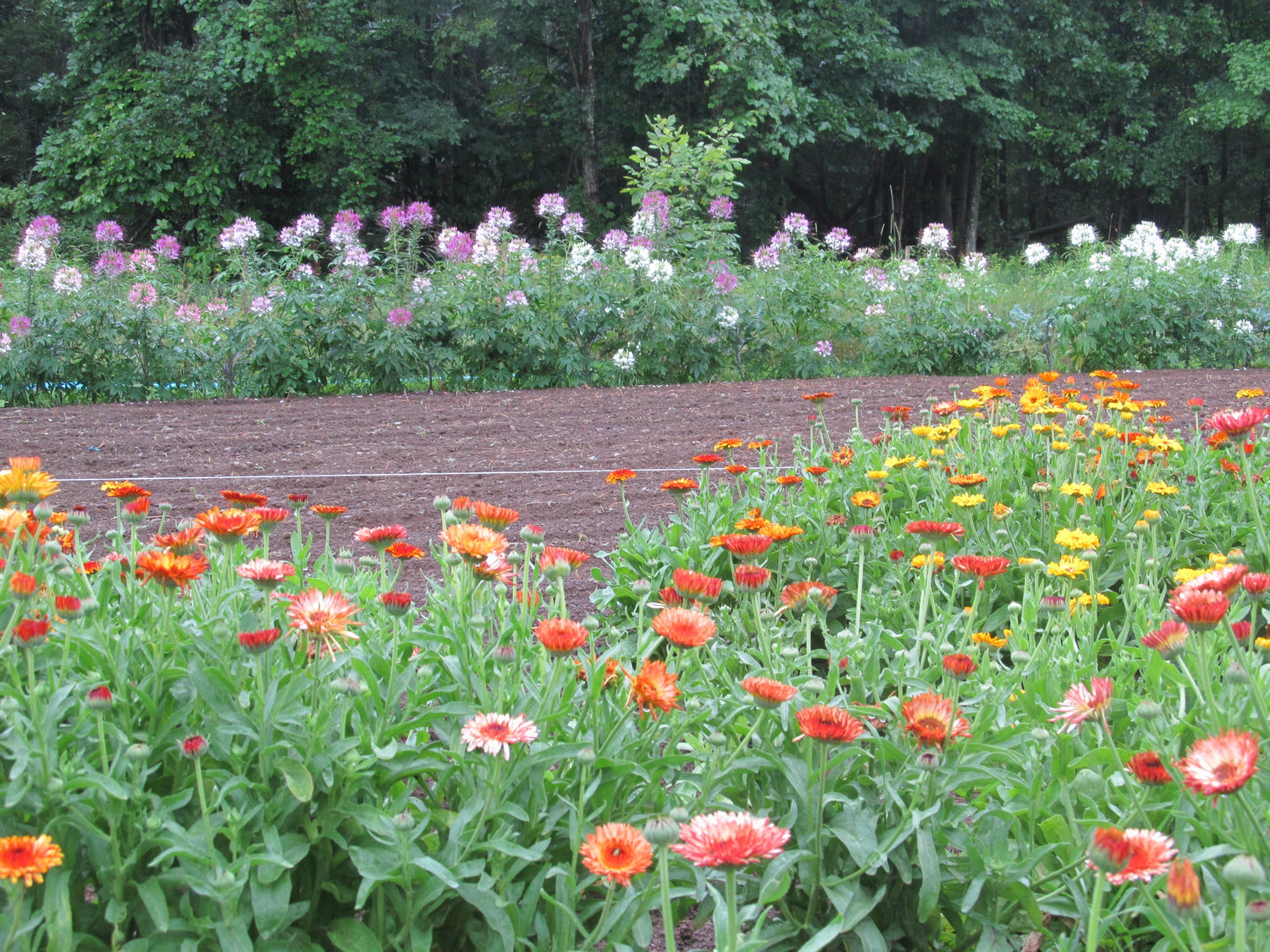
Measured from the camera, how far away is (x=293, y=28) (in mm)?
15555

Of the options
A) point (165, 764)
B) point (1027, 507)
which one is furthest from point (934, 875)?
point (1027, 507)

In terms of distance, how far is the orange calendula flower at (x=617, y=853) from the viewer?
960 millimetres

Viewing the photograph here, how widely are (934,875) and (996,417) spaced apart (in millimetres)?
2649

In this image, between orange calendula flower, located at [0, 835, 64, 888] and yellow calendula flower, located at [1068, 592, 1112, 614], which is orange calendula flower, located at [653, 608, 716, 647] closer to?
orange calendula flower, located at [0, 835, 64, 888]

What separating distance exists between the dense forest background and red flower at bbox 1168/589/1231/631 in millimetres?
15476

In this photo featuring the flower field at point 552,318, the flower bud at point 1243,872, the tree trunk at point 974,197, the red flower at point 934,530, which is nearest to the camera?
the flower bud at point 1243,872

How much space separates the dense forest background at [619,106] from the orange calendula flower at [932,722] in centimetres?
1532

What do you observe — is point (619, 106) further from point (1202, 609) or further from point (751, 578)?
point (1202, 609)

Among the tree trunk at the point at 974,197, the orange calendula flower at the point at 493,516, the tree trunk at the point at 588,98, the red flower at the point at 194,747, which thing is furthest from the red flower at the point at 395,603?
the tree trunk at the point at 974,197

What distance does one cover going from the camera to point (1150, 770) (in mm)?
1180

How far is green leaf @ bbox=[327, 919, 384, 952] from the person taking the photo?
1222 mm

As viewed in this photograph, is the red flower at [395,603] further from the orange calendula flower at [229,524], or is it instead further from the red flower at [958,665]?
the red flower at [958,665]

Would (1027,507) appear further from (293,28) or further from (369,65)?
(369,65)

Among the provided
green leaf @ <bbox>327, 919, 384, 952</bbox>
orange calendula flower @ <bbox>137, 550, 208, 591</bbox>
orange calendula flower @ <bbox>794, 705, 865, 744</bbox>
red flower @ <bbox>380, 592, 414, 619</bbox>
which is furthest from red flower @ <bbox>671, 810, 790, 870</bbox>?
orange calendula flower @ <bbox>137, 550, 208, 591</bbox>
